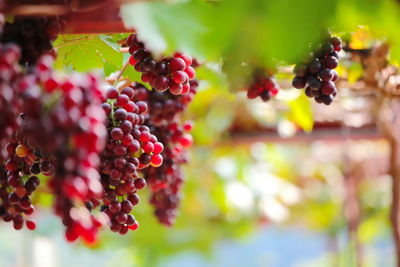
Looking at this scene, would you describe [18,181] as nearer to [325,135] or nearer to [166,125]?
[166,125]

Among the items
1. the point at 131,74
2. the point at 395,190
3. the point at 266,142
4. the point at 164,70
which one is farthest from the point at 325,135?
the point at 164,70

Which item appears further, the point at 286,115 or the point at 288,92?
the point at 286,115

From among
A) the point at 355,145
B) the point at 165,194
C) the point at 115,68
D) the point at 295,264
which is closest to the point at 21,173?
the point at 115,68

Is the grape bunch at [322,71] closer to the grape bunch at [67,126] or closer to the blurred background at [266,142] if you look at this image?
the blurred background at [266,142]

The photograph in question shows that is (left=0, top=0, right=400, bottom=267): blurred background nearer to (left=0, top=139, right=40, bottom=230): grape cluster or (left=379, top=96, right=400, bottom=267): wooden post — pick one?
(left=379, top=96, right=400, bottom=267): wooden post

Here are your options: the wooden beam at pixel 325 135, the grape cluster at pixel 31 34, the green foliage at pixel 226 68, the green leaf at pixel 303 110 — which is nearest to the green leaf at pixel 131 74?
the green foliage at pixel 226 68

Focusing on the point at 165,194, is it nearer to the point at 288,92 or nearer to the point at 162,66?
the point at 288,92
